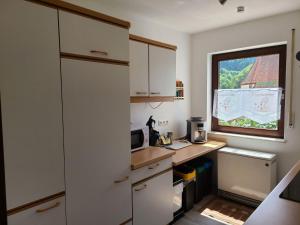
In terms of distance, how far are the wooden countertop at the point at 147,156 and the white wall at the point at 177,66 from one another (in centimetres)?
48

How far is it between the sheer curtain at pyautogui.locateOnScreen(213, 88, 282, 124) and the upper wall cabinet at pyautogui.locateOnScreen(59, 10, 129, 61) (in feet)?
6.60

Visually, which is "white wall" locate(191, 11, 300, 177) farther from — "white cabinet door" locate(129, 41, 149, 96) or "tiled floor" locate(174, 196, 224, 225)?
"white cabinet door" locate(129, 41, 149, 96)

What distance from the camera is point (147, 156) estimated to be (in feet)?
7.14

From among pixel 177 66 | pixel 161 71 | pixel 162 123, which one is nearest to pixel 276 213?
pixel 161 71

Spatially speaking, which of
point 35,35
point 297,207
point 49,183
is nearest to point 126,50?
point 35,35

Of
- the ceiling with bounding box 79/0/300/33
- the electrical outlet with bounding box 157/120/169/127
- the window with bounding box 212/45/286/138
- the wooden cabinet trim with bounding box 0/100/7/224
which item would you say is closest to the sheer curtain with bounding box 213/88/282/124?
the window with bounding box 212/45/286/138

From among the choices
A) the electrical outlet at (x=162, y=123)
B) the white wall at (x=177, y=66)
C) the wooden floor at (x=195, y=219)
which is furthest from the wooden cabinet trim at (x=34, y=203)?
the electrical outlet at (x=162, y=123)

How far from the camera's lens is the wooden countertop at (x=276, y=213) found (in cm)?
103

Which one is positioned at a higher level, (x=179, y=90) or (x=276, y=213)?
(x=179, y=90)

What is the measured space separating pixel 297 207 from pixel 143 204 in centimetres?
127

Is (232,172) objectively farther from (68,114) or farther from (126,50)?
(68,114)

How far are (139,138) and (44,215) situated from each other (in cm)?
128

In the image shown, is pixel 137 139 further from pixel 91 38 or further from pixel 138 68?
pixel 91 38

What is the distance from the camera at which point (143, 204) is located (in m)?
2.05
